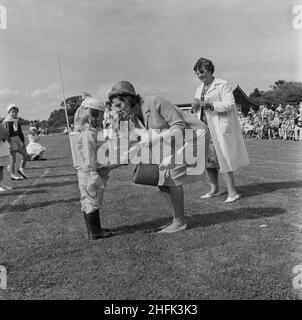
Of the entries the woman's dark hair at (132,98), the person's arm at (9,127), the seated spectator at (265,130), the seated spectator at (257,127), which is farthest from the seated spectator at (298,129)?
the woman's dark hair at (132,98)

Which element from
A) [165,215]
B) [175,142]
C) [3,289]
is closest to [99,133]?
[175,142]

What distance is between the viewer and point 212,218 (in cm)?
546

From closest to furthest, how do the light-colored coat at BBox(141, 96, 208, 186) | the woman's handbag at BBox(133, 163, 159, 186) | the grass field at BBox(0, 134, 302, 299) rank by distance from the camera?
the grass field at BBox(0, 134, 302, 299) < the light-colored coat at BBox(141, 96, 208, 186) < the woman's handbag at BBox(133, 163, 159, 186)

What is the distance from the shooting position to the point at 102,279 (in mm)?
3711

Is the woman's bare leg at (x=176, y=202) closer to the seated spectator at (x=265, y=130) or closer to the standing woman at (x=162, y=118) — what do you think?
the standing woman at (x=162, y=118)

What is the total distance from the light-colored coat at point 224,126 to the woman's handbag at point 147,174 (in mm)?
1959

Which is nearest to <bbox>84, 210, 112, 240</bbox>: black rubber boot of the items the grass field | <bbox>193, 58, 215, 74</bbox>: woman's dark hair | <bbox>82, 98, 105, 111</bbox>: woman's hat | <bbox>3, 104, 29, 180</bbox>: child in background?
the grass field

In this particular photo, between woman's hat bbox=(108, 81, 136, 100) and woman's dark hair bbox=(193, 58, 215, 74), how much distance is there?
201 centimetres

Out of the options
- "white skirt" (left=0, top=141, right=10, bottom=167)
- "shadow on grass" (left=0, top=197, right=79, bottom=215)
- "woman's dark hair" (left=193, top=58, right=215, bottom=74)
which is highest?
"woman's dark hair" (left=193, top=58, right=215, bottom=74)

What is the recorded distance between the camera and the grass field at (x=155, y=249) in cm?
349

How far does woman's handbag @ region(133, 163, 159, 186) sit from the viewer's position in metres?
4.68

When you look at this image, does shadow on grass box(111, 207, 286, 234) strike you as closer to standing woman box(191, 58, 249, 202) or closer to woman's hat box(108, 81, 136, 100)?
standing woman box(191, 58, 249, 202)

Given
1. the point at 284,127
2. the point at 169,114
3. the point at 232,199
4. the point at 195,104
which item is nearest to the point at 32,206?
the point at 195,104

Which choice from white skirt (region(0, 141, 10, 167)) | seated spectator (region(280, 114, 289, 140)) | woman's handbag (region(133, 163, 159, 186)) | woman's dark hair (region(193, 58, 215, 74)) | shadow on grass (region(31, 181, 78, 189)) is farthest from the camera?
seated spectator (region(280, 114, 289, 140))
